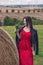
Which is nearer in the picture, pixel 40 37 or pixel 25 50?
pixel 25 50

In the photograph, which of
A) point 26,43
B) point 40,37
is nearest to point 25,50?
point 26,43

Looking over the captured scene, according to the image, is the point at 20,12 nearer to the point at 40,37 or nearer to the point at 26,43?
the point at 40,37

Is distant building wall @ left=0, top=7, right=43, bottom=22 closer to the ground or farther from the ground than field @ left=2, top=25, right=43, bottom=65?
farther from the ground

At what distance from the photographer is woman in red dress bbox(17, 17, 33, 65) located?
12.9 feet

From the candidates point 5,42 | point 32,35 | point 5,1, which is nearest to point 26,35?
point 32,35

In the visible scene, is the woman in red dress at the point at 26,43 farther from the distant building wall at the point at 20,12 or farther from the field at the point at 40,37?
the distant building wall at the point at 20,12

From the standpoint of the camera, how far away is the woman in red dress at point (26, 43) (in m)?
3.93

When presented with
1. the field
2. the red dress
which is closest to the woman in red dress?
the red dress

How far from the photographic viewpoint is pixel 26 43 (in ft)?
13.2

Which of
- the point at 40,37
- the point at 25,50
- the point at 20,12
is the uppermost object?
the point at 20,12

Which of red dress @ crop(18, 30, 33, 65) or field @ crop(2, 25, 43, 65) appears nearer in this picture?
red dress @ crop(18, 30, 33, 65)

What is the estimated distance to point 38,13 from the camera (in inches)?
197

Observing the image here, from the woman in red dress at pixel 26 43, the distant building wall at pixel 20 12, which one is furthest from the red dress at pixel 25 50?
the distant building wall at pixel 20 12

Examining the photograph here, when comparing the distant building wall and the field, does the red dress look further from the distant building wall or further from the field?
the distant building wall
